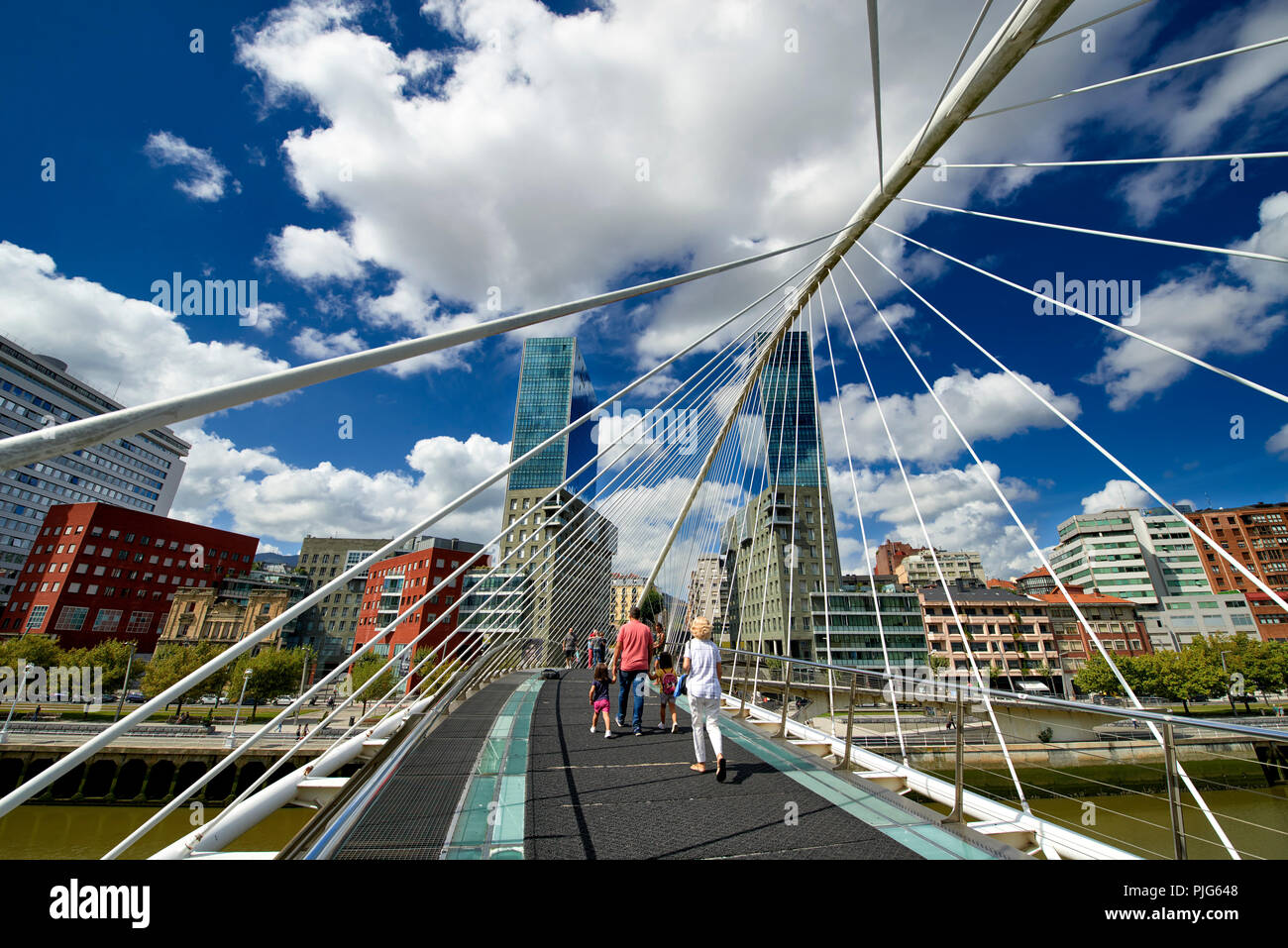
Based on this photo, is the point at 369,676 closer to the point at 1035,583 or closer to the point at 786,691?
the point at 786,691

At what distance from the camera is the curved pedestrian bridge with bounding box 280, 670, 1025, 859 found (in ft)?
9.02

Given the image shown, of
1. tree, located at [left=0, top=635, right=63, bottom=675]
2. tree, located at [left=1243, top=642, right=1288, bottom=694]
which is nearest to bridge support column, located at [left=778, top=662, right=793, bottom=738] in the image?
tree, located at [left=0, top=635, right=63, bottom=675]

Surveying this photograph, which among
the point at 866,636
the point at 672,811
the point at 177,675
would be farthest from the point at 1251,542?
the point at 177,675

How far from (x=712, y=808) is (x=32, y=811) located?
27992 mm

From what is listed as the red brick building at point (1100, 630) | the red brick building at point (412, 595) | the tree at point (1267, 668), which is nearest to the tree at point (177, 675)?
the red brick building at point (412, 595)

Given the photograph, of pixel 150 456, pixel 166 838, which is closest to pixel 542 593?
pixel 166 838

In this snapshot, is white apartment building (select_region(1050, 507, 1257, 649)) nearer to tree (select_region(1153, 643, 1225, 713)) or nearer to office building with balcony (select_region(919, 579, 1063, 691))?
office building with balcony (select_region(919, 579, 1063, 691))

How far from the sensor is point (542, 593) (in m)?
11.7

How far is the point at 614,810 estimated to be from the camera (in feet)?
11.2

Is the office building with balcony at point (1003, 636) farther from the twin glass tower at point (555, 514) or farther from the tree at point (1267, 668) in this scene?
Answer: the twin glass tower at point (555, 514)

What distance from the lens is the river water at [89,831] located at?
49.5 ft

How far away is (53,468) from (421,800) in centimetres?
7813
